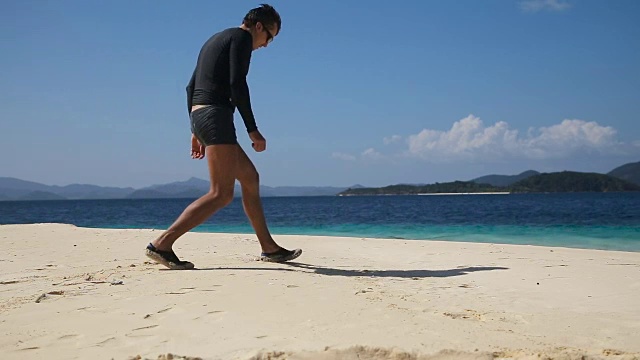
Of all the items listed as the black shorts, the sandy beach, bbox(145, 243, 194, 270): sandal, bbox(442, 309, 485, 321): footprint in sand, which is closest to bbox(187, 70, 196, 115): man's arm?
the black shorts

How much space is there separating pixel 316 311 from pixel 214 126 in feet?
6.32

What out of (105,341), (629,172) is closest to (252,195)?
(105,341)

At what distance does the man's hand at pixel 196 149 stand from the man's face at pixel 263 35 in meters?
0.94

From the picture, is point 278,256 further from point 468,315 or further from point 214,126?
point 468,315

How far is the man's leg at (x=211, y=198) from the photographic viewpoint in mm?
4188

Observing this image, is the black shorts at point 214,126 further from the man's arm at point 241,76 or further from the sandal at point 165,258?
the sandal at point 165,258

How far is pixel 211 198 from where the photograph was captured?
421 centimetres

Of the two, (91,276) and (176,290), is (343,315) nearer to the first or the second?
(176,290)

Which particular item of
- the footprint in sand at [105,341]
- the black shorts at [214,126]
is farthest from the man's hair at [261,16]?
the footprint in sand at [105,341]

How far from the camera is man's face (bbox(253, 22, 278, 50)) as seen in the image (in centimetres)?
451

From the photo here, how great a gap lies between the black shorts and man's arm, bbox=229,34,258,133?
0.12 metres

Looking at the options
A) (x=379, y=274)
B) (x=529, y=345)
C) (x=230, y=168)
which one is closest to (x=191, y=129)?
(x=230, y=168)

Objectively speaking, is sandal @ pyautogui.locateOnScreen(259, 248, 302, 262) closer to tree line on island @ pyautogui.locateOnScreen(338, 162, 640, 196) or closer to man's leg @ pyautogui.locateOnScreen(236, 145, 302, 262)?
man's leg @ pyautogui.locateOnScreen(236, 145, 302, 262)

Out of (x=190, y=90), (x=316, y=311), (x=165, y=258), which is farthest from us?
(x=190, y=90)
